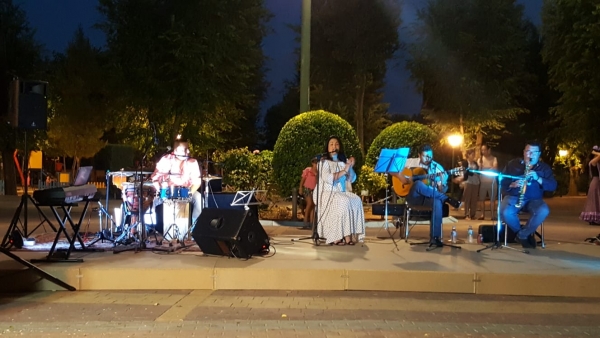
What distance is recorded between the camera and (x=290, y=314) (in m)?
6.17

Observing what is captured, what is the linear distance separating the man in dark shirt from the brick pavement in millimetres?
2084

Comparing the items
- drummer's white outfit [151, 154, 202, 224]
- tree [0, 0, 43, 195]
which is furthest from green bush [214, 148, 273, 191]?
tree [0, 0, 43, 195]

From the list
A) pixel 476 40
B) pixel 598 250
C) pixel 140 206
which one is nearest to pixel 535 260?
pixel 598 250

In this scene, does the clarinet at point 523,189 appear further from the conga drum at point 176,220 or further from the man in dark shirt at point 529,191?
the conga drum at point 176,220

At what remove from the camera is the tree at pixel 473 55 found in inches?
977

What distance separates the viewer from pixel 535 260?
8.16 m

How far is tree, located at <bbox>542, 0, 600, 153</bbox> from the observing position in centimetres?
2110

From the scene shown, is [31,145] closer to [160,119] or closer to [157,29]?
[160,119]

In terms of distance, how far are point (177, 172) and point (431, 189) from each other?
4.14 metres

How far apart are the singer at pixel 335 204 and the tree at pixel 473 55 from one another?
1720cm

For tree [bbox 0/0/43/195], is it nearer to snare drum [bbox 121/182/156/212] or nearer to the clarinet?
snare drum [bbox 121/182/156/212]

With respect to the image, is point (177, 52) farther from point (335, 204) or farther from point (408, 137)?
point (335, 204)

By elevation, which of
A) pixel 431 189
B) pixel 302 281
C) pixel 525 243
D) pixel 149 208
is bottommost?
pixel 302 281

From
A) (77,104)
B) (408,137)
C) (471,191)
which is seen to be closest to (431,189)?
(408,137)
